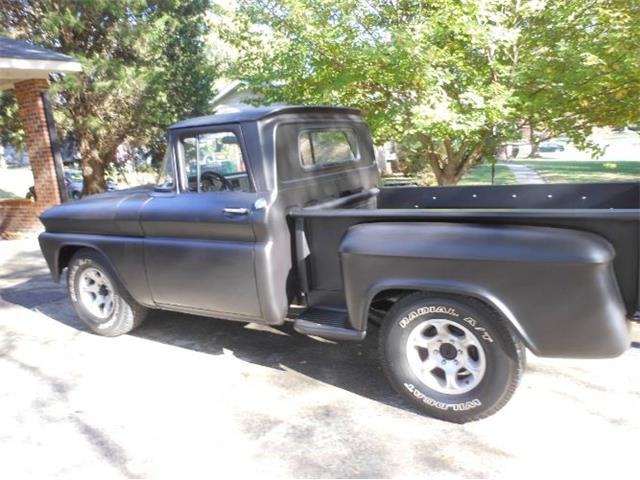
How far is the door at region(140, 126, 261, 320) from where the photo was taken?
3.56 metres

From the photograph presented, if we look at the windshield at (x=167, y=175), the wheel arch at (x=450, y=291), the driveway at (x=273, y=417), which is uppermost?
the windshield at (x=167, y=175)

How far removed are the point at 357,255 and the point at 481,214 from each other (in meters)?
0.73

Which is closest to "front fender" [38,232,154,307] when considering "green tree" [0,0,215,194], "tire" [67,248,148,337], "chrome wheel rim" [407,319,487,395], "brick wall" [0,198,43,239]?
"tire" [67,248,148,337]

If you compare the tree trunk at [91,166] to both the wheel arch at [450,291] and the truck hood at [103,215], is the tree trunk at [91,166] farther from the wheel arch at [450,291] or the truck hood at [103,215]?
the wheel arch at [450,291]

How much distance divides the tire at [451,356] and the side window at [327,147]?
1.47 meters

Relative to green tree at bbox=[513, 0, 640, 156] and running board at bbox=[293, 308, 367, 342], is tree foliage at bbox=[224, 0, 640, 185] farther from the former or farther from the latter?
running board at bbox=[293, 308, 367, 342]

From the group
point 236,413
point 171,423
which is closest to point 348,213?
point 236,413

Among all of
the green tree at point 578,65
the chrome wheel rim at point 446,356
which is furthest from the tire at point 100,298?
the green tree at point 578,65

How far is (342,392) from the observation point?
11.4 ft

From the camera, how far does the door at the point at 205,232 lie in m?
3.56

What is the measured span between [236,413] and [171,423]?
15.3 inches

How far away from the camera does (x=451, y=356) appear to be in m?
3.05

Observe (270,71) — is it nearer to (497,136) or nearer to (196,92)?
(497,136)

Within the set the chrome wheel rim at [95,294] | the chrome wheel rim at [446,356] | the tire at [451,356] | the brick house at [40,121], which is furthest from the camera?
the brick house at [40,121]
